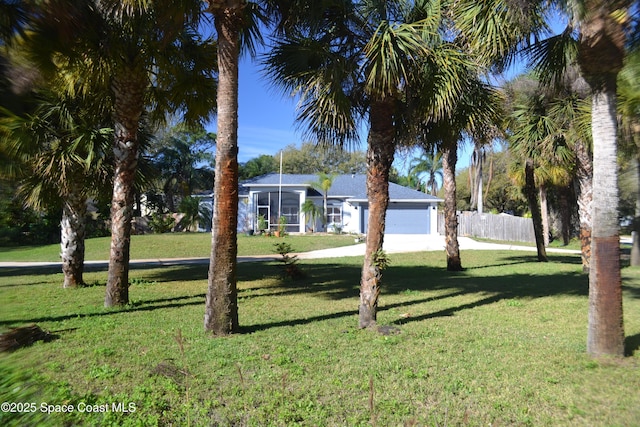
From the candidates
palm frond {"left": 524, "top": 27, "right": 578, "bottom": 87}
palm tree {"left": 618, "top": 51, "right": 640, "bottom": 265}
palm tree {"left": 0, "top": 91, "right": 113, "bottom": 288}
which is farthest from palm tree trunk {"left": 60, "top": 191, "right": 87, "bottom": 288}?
palm tree {"left": 618, "top": 51, "right": 640, "bottom": 265}

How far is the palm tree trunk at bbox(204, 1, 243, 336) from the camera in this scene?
717 centimetres

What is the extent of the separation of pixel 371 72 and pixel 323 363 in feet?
13.7

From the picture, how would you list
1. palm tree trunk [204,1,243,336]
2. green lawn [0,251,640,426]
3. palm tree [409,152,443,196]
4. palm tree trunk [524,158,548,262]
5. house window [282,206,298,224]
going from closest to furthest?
green lawn [0,251,640,426] → palm tree trunk [204,1,243,336] → palm tree trunk [524,158,548,262] → house window [282,206,298,224] → palm tree [409,152,443,196]

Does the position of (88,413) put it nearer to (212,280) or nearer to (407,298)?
(212,280)

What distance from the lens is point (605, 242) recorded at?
5.96 metres

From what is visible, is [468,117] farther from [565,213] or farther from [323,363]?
[565,213]

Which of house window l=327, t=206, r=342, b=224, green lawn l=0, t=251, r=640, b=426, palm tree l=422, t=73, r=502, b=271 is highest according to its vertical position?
palm tree l=422, t=73, r=502, b=271

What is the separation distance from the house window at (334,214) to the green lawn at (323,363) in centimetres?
2574

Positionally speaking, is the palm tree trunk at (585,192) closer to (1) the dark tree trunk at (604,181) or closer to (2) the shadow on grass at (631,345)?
(2) the shadow on grass at (631,345)

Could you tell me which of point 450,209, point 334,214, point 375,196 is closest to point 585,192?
point 450,209

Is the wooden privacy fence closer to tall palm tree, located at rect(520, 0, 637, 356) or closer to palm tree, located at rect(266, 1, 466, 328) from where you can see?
palm tree, located at rect(266, 1, 466, 328)

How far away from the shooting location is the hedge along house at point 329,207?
3588cm

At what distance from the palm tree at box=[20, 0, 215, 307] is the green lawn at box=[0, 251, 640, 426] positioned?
1691mm

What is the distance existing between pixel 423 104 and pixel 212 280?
4.34 meters
